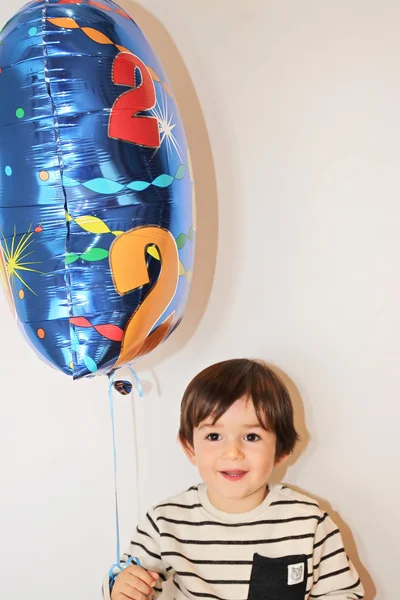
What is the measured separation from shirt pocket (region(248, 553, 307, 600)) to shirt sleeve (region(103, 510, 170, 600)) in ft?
0.56

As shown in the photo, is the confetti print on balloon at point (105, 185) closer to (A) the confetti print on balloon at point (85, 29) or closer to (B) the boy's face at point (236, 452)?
(A) the confetti print on balloon at point (85, 29)

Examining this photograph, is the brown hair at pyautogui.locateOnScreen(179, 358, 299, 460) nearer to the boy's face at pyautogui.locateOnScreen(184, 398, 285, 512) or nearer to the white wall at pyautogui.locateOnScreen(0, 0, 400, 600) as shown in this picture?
the boy's face at pyautogui.locateOnScreen(184, 398, 285, 512)

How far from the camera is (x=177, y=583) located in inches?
52.2

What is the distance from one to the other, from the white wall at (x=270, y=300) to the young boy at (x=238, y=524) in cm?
14

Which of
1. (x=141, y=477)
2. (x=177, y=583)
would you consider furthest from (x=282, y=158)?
(x=177, y=583)

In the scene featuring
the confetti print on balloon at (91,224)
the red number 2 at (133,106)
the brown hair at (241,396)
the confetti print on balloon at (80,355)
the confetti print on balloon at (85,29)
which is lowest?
the brown hair at (241,396)

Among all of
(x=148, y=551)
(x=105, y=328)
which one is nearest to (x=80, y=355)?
(x=105, y=328)

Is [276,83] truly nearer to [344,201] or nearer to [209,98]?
[209,98]

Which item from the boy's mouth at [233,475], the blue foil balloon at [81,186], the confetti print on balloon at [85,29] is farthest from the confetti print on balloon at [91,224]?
the boy's mouth at [233,475]

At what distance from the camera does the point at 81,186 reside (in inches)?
41.2

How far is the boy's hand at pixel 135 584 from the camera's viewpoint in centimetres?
124

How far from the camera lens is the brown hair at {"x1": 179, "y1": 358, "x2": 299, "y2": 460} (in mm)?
1308

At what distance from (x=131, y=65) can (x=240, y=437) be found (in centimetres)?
67

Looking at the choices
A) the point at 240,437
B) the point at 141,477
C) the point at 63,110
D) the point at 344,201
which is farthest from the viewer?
the point at 141,477
